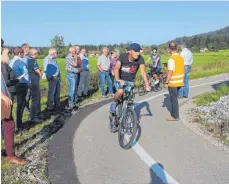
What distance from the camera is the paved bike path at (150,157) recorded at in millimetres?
5195

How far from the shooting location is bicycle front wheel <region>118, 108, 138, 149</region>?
6579mm

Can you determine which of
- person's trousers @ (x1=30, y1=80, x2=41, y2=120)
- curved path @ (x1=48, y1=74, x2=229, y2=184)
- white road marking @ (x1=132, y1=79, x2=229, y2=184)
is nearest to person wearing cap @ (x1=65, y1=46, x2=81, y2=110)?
person's trousers @ (x1=30, y1=80, x2=41, y2=120)

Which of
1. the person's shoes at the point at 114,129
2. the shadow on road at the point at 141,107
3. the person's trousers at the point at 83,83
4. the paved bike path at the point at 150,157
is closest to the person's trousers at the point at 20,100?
the paved bike path at the point at 150,157

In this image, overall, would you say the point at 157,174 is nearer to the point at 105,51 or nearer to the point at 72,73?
the point at 72,73

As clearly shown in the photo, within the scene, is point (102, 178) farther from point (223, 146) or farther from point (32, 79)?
point (32, 79)

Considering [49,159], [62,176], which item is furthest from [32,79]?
[62,176]

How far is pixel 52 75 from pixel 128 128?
4.80 m

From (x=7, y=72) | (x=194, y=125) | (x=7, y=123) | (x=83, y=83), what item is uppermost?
(x=7, y=72)

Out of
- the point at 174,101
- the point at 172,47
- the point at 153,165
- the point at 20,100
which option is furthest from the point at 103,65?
the point at 153,165

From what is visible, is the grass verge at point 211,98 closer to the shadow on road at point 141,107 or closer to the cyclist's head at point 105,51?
the shadow on road at point 141,107

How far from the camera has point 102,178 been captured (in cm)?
518

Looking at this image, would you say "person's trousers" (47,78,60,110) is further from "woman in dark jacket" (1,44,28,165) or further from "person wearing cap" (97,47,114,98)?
"woman in dark jacket" (1,44,28,165)

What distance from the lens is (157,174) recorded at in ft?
17.4

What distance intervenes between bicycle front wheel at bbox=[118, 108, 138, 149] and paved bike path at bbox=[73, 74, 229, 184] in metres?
0.14
